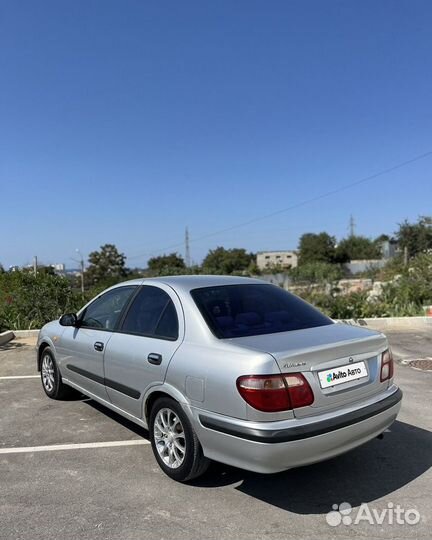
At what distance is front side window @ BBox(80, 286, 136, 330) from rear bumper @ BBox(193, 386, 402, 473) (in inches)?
67.3

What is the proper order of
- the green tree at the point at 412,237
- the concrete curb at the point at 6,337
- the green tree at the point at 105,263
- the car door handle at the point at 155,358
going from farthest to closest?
the green tree at the point at 105,263 < the green tree at the point at 412,237 < the concrete curb at the point at 6,337 < the car door handle at the point at 155,358

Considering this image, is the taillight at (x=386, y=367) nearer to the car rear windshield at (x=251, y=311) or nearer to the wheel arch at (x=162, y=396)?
the car rear windshield at (x=251, y=311)

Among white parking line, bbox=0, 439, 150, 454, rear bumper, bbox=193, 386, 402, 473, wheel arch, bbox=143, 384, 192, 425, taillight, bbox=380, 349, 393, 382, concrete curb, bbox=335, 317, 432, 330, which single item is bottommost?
white parking line, bbox=0, 439, 150, 454

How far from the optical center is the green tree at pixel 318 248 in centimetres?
7819

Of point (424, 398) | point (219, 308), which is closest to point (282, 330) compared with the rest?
point (219, 308)

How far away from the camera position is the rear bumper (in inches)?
120

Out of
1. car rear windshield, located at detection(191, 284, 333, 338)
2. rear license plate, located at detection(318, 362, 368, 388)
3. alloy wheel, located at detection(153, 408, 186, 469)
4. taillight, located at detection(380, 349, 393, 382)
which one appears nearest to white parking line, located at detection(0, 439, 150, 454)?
alloy wheel, located at detection(153, 408, 186, 469)

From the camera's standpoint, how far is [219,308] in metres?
3.95

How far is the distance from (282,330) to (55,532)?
6.84 ft

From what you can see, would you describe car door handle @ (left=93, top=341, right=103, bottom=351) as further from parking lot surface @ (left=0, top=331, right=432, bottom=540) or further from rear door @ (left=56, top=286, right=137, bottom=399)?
parking lot surface @ (left=0, top=331, right=432, bottom=540)

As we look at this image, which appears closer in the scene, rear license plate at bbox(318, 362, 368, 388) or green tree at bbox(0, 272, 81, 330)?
rear license plate at bbox(318, 362, 368, 388)

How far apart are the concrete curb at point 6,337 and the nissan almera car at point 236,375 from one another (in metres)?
6.30

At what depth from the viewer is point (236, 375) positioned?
316cm

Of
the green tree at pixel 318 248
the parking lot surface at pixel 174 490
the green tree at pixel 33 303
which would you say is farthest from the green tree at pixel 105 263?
the parking lot surface at pixel 174 490
